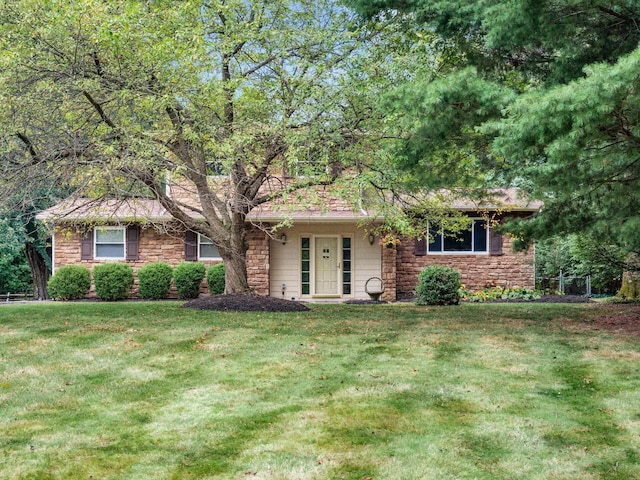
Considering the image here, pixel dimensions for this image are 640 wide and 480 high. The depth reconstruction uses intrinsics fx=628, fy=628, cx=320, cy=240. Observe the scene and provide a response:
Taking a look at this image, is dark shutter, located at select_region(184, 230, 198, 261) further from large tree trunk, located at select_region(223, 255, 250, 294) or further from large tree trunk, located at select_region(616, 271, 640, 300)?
large tree trunk, located at select_region(616, 271, 640, 300)

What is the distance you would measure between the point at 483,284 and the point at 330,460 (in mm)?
14977

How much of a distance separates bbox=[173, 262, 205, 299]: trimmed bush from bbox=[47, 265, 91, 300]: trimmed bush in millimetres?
2631

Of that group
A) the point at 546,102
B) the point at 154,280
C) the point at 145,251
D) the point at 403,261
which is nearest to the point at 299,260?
the point at 403,261

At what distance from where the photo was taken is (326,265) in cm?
1841

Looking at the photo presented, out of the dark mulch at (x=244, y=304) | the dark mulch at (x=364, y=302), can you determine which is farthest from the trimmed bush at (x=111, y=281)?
the dark mulch at (x=364, y=302)

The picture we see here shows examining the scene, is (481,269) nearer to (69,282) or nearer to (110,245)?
(110,245)

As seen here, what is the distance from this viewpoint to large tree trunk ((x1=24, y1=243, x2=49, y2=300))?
25792 mm

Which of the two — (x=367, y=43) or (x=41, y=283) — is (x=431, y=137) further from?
(x=41, y=283)

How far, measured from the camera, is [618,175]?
8.08 meters

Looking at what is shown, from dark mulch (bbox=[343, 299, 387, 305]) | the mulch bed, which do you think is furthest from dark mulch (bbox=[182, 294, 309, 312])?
dark mulch (bbox=[343, 299, 387, 305])

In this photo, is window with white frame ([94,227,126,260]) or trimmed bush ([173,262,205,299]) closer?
trimmed bush ([173,262,205,299])

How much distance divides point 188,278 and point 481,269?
852cm

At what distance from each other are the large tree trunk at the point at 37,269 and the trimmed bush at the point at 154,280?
9988 mm

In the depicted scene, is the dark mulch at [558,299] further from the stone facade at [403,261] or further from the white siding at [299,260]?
the white siding at [299,260]
